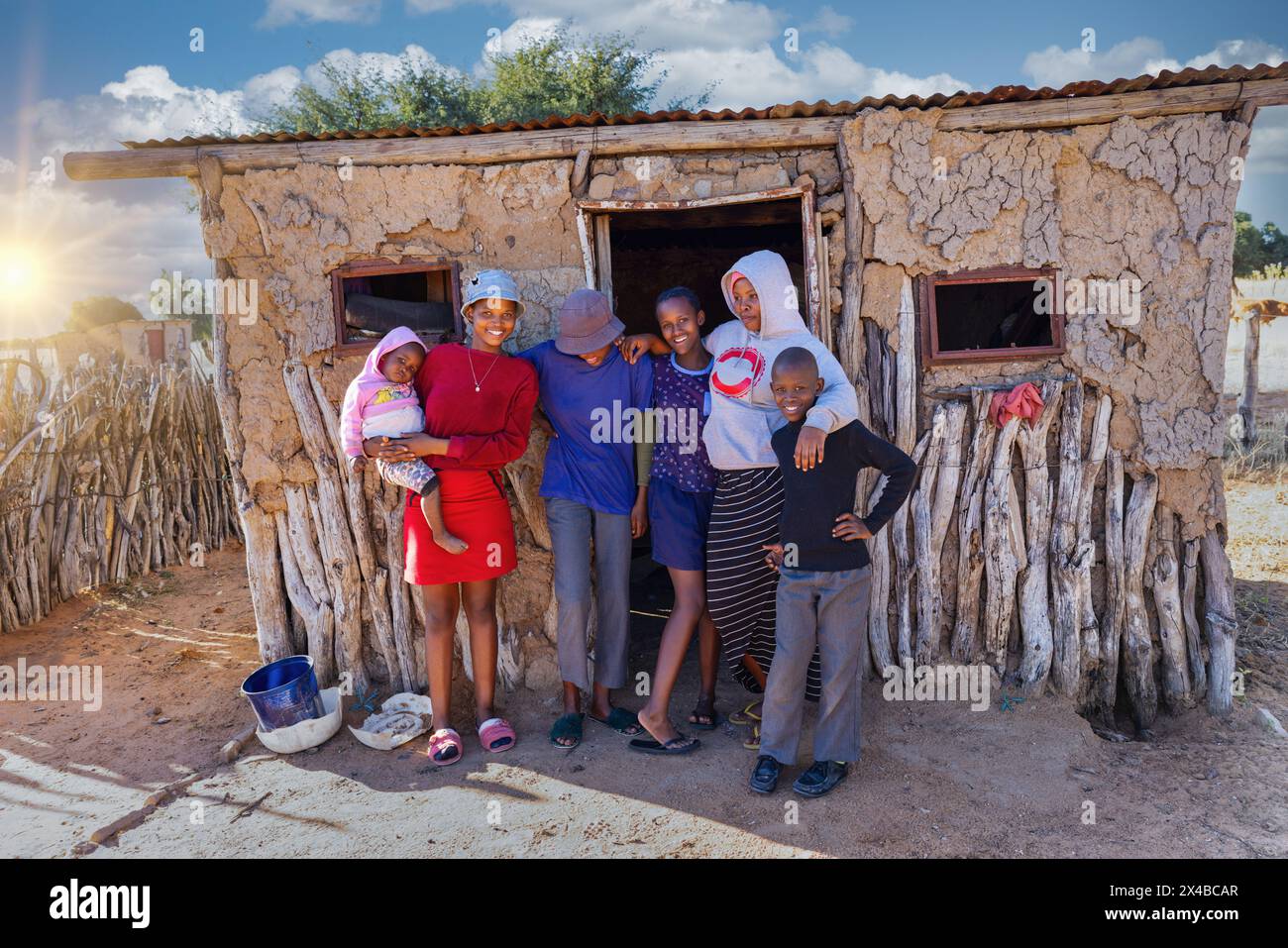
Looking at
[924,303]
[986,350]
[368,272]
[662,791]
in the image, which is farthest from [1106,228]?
[368,272]

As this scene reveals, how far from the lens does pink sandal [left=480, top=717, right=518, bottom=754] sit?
3.64 metres

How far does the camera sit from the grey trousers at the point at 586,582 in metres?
3.70

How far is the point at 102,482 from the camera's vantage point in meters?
6.09

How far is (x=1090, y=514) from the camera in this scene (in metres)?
4.03

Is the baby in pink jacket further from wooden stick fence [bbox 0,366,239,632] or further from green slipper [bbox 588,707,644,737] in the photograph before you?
wooden stick fence [bbox 0,366,239,632]

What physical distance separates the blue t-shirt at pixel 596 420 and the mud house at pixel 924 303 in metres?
0.46

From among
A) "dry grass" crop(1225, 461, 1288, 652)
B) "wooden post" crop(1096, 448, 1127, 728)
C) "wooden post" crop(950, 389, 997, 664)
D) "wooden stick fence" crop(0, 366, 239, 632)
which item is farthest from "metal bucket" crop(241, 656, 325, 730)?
"dry grass" crop(1225, 461, 1288, 652)

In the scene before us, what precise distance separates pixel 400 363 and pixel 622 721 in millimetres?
1898

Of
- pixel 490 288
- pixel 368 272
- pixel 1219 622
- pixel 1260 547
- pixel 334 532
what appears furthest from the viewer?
pixel 1260 547

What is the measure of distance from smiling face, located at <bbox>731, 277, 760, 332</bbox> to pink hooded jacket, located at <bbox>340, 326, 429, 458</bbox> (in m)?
1.35

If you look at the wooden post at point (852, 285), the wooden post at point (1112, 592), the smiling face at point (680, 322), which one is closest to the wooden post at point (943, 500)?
the wooden post at point (852, 285)

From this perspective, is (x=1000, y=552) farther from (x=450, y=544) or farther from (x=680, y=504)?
(x=450, y=544)

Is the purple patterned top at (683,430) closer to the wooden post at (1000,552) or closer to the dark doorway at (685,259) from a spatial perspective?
the wooden post at (1000,552)
